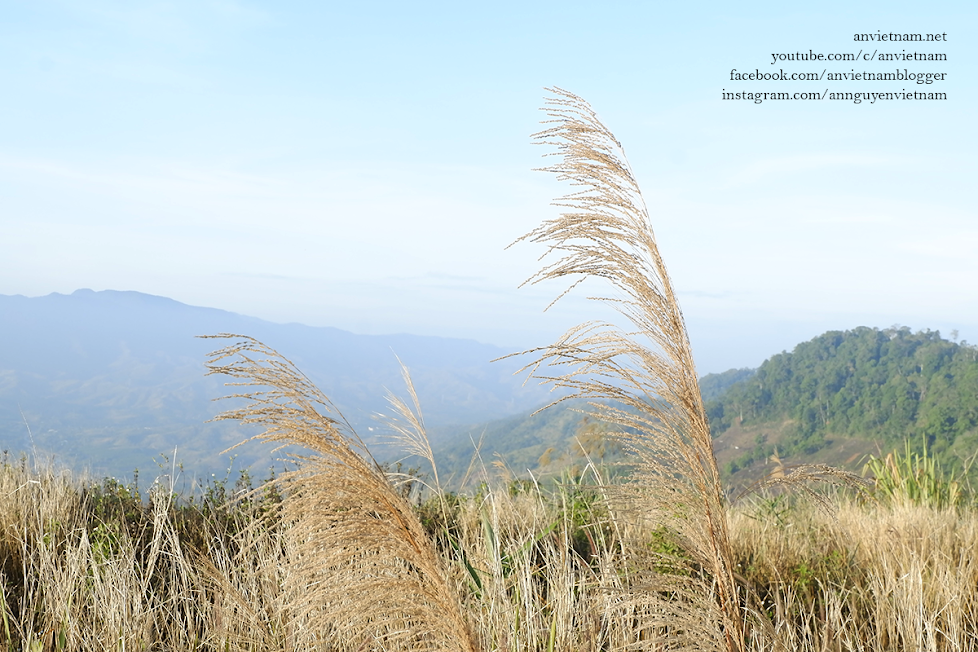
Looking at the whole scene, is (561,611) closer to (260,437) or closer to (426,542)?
(426,542)

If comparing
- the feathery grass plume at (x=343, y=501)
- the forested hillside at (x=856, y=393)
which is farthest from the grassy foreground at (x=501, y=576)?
the forested hillside at (x=856, y=393)

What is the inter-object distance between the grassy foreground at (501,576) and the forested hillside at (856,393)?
32713mm

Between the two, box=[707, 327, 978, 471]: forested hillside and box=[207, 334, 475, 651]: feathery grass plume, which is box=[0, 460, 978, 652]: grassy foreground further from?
box=[707, 327, 978, 471]: forested hillside

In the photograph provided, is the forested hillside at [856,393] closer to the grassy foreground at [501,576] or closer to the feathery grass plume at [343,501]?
the grassy foreground at [501,576]

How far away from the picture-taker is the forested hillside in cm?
3500

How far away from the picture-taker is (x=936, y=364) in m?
39.0

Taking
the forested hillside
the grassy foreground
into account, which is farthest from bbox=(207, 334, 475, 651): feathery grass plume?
the forested hillside

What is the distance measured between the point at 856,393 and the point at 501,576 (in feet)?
151

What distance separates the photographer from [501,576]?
265cm

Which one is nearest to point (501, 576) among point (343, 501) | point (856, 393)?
point (343, 501)

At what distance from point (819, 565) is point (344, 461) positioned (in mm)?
3950

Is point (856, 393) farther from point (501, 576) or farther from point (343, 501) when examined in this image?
point (343, 501)

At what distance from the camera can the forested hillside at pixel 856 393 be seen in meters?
35.0

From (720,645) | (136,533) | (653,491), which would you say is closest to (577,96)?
(653,491)
